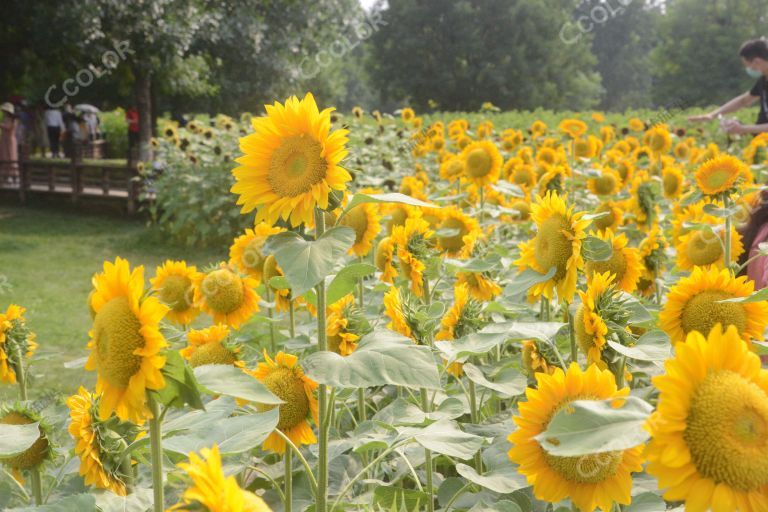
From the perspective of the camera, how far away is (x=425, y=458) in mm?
1506

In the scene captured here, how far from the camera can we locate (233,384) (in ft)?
3.04

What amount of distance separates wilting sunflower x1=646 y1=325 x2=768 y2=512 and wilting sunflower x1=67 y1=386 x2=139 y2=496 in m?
0.85

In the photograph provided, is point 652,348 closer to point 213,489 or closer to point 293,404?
point 293,404

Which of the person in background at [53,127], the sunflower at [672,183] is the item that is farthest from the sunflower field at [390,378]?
the person in background at [53,127]

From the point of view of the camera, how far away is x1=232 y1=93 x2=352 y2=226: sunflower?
1.18m

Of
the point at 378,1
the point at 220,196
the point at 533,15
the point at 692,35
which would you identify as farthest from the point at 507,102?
the point at 220,196

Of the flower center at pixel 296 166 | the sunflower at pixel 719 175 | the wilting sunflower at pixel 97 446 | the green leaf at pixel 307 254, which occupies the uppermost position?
the flower center at pixel 296 166

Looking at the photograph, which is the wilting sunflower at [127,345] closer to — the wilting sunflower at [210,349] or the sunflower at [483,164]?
the wilting sunflower at [210,349]

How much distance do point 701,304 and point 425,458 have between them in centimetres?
60

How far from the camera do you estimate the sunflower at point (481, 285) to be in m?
2.12

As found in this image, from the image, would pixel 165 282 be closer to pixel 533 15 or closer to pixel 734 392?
pixel 734 392

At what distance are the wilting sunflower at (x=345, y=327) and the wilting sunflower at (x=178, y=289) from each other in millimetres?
465

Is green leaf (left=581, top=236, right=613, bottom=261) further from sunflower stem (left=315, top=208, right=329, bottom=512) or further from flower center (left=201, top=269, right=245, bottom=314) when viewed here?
flower center (left=201, top=269, right=245, bottom=314)

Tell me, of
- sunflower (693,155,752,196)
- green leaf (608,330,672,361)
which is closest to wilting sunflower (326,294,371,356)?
green leaf (608,330,672,361)
